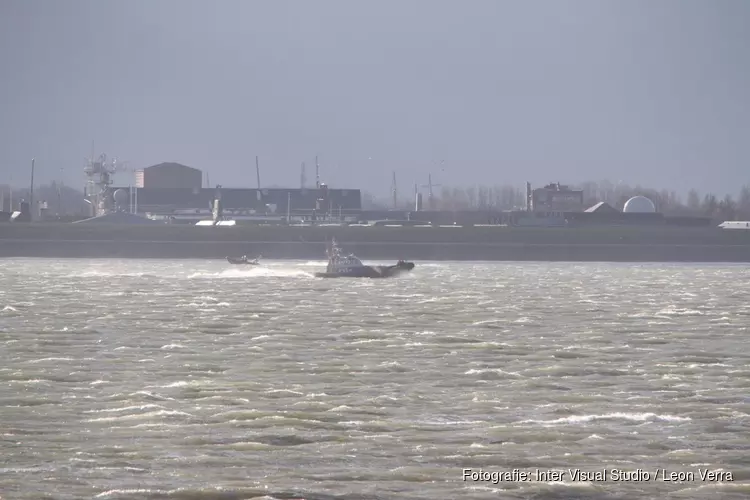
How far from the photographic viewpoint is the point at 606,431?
18.1m

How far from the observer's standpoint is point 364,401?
821 inches

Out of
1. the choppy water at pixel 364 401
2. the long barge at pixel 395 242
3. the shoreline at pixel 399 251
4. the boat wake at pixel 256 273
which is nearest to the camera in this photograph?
the choppy water at pixel 364 401

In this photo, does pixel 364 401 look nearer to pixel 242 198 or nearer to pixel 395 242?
pixel 395 242

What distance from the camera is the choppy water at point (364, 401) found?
1515cm

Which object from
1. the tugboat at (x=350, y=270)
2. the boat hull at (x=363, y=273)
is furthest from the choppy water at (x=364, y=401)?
the tugboat at (x=350, y=270)

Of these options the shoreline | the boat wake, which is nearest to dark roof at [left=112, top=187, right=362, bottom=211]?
the shoreline

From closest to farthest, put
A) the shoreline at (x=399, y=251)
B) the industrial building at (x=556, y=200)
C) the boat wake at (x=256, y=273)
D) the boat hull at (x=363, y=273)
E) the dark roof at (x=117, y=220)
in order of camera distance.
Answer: the boat hull at (x=363, y=273)
the boat wake at (x=256, y=273)
the shoreline at (x=399, y=251)
the dark roof at (x=117, y=220)
the industrial building at (x=556, y=200)

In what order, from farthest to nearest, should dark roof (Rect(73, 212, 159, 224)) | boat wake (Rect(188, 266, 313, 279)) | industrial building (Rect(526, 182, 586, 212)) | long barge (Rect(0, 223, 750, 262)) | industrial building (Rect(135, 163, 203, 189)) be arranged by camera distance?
industrial building (Rect(135, 163, 203, 189))
industrial building (Rect(526, 182, 586, 212))
dark roof (Rect(73, 212, 159, 224))
long barge (Rect(0, 223, 750, 262))
boat wake (Rect(188, 266, 313, 279))

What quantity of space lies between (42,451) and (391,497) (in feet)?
16.7

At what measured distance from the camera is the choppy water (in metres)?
15.1

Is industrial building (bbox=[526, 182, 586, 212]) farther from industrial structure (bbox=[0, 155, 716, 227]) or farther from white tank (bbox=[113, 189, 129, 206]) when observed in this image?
white tank (bbox=[113, 189, 129, 206])

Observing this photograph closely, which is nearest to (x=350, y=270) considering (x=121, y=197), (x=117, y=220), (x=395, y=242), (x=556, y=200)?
(x=395, y=242)

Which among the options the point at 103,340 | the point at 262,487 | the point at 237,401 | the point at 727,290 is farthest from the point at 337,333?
the point at 727,290

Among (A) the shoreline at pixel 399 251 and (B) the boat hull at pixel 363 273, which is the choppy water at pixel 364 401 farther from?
A: (A) the shoreline at pixel 399 251
